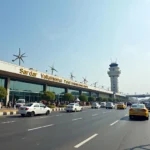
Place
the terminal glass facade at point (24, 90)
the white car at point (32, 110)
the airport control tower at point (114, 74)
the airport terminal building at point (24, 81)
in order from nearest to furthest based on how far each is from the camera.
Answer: the white car at point (32, 110) < the airport terminal building at point (24, 81) < the terminal glass facade at point (24, 90) < the airport control tower at point (114, 74)

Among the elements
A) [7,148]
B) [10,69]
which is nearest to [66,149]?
[7,148]

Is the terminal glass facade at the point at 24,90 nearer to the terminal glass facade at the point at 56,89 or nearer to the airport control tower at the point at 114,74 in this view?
the terminal glass facade at the point at 56,89

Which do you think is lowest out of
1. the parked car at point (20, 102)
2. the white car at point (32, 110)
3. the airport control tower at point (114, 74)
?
the white car at point (32, 110)

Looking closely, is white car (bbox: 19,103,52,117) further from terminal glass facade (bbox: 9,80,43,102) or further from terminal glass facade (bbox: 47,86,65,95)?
terminal glass facade (bbox: 47,86,65,95)

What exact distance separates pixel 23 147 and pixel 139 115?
14596mm

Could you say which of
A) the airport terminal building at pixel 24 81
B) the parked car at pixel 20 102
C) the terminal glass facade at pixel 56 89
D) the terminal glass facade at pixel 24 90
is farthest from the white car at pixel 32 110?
the terminal glass facade at pixel 56 89

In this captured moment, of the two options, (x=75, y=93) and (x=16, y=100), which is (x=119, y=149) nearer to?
(x=16, y=100)

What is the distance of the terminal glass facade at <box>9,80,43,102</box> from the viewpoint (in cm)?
4059

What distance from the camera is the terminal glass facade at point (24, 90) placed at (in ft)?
133

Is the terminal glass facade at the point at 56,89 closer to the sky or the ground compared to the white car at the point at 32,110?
closer to the sky

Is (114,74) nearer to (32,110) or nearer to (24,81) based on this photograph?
(24,81)

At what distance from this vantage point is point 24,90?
44.0 m

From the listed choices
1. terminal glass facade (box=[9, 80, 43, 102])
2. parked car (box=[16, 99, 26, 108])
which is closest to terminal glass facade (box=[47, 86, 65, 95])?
terminal glass facade (box=[9, 80, 43, 102])

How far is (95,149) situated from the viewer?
714 cm
